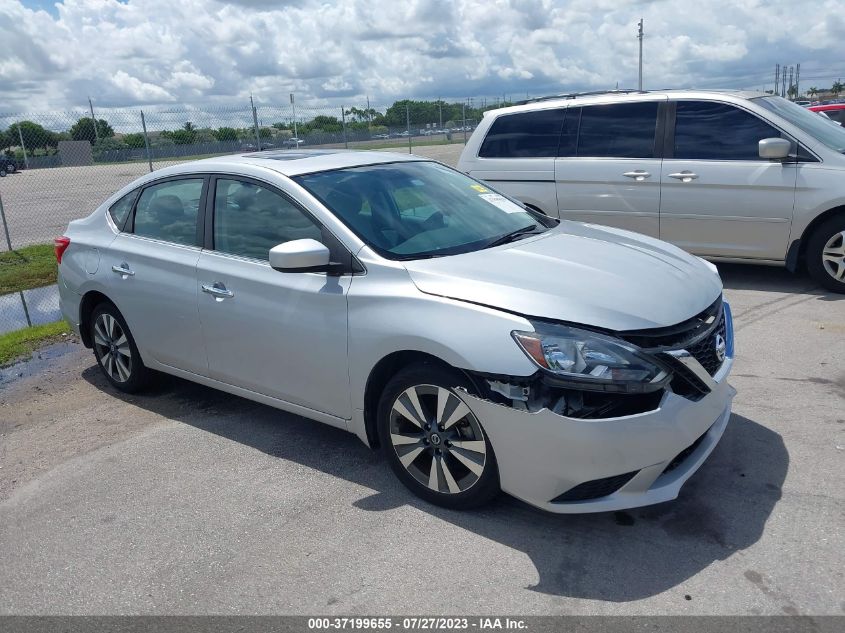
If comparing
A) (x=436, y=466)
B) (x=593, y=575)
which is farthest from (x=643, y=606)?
(x=436, y=466)

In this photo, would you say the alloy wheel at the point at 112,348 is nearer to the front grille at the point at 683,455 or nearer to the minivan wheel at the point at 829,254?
the front grille at the point at 683,455

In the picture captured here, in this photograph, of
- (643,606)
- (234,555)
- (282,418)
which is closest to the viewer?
(643,606)

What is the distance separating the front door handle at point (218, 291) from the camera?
4.52 metres

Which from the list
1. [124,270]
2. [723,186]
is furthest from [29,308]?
[723,186]

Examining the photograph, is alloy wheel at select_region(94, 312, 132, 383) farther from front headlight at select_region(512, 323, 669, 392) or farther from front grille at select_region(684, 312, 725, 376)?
front grille at select_region(684, 312, 725, 376)

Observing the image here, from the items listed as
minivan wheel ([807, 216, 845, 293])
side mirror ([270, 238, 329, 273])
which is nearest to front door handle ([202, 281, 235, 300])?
side mirror ([270, 238, 329, 273])

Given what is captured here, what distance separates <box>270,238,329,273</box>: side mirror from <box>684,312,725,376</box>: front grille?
178cm

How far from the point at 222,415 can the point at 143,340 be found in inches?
28.4

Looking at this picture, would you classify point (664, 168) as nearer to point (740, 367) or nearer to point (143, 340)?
point (740, 367)

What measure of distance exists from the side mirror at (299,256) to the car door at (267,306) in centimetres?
16

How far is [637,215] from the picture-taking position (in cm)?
805

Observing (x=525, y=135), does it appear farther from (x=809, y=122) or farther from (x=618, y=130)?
(x=809, y=122)

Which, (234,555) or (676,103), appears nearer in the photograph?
(234,555)

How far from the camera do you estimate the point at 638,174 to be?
26.1 feet
